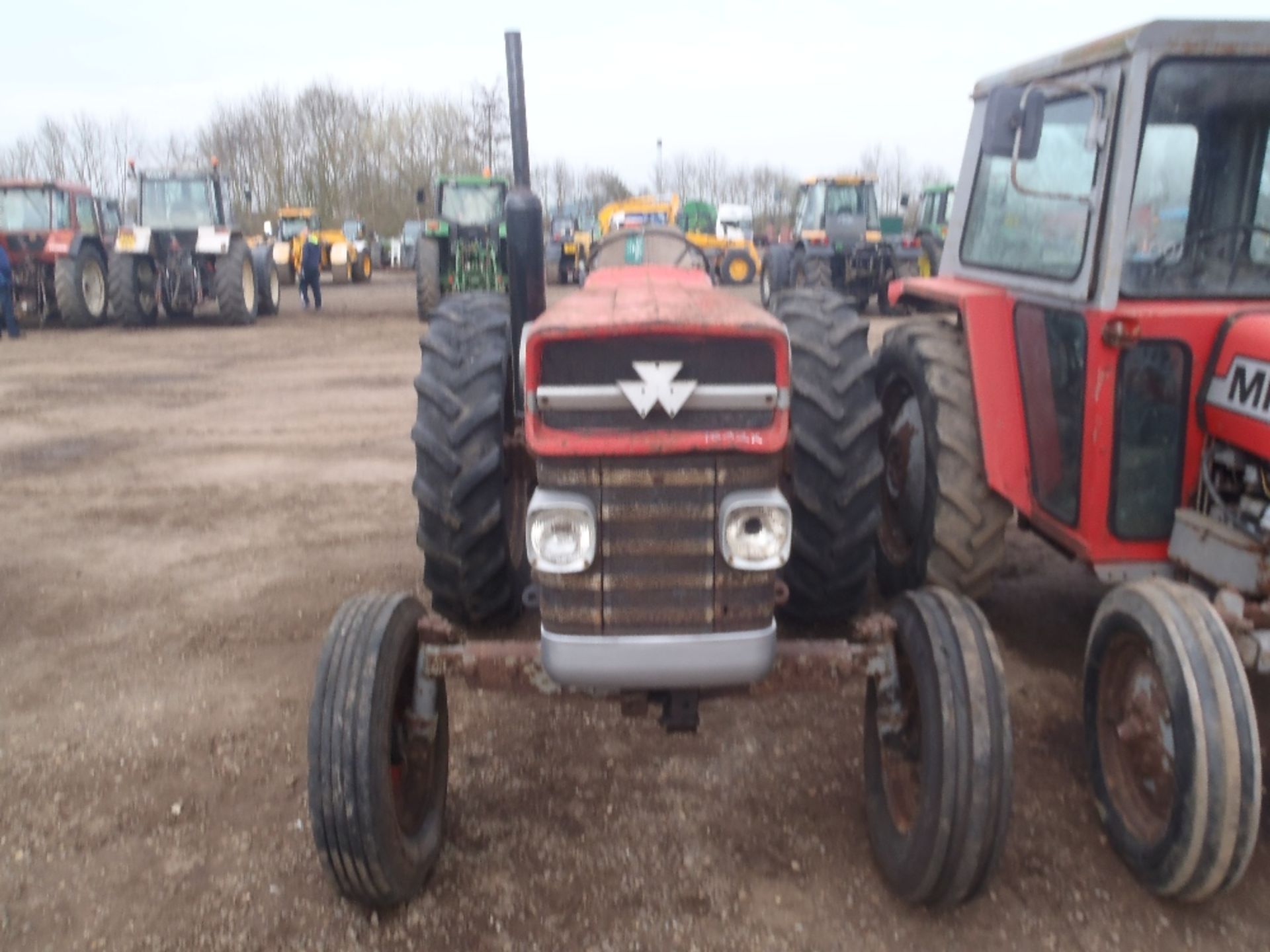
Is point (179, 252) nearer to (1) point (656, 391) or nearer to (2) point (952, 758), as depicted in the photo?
(1) point (656, 391)

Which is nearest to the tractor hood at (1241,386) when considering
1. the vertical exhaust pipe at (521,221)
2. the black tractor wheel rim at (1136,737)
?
the black tractor wheel rim at (1136,737)

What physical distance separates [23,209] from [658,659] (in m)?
16.2

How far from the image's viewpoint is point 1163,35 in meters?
2.93

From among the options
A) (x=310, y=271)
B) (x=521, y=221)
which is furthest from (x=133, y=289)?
(x=521, y=221)

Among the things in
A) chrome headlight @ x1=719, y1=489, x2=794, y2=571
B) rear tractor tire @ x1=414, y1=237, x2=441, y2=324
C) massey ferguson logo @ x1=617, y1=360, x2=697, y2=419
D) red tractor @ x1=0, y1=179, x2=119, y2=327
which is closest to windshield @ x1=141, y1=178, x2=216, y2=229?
red tractor @ x1=0, y1=179, x2=119, y2=327

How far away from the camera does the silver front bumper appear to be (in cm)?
246

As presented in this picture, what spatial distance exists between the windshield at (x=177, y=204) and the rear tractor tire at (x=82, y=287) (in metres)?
0.97

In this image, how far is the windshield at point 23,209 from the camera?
1534 centimetres

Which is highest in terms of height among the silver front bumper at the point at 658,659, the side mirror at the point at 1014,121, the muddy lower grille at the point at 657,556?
the side mirror at the point at 1014,121

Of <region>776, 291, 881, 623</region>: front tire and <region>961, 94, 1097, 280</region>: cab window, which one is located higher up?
<region>961, 94, 1097, 280</region>: cab window

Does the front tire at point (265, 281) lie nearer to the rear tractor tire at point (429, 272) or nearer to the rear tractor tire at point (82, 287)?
the rear tractor tire at point (82, 287)

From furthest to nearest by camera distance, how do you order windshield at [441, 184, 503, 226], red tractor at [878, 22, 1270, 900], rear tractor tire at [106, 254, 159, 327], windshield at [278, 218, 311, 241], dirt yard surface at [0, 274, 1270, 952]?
windshield at [278, 218, 311, 241] → windshield at [441, 184, 503, 226] → rear tractor tire at [106, 254, 159, 327] → dirt yard surface at [0, 274, 1270, 952] → red tractor at [878, 22, 1270, 900]

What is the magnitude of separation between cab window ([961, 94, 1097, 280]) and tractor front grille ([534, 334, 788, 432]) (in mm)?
1208

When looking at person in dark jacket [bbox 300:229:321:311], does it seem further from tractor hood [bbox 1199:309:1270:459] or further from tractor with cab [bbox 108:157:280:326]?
tractor hood [bbox 1199:309:1270:459]
